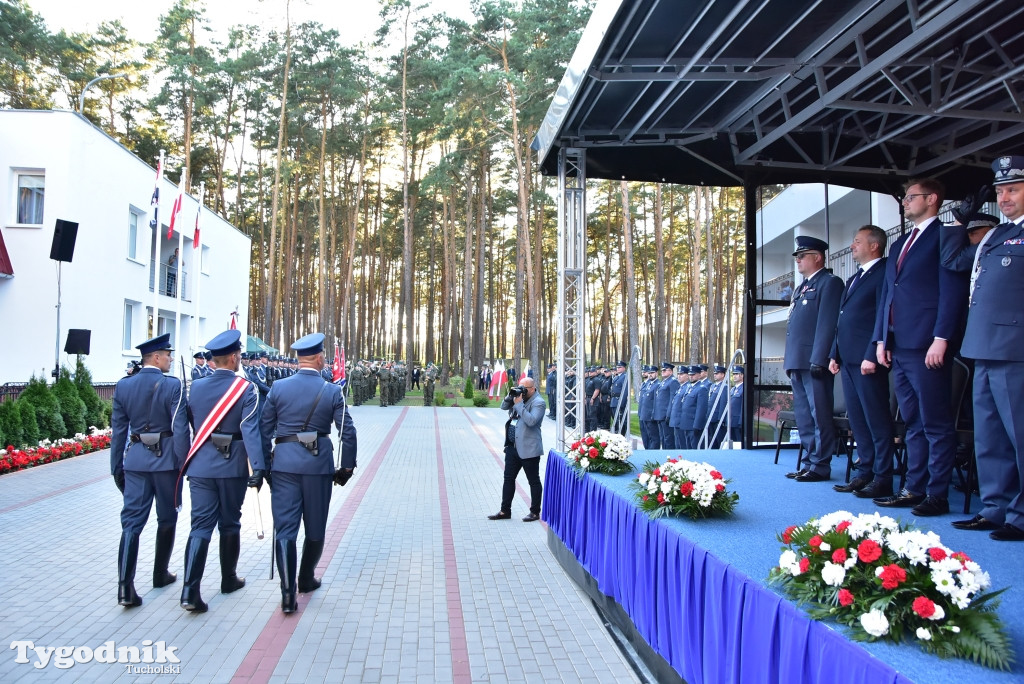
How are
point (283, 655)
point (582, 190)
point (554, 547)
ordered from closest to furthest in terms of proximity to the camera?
point (283, 655), point (554, 547), point (582, 190)

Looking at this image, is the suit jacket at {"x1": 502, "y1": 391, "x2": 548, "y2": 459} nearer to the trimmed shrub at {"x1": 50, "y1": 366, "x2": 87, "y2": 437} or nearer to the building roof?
the building roof

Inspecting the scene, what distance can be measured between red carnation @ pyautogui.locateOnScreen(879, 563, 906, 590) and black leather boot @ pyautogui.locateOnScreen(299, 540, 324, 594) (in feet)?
14.1

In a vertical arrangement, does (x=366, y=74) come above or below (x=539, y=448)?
above

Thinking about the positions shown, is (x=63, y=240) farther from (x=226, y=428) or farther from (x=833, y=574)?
(x=833, y=574)

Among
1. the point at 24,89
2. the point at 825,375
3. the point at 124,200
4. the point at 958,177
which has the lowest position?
the point at 825,375

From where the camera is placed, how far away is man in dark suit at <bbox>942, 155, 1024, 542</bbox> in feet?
11.3

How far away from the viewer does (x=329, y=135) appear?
35.0m

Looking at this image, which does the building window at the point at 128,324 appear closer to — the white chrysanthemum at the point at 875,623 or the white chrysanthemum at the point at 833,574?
the white chrysanthemum at the point at 833,574

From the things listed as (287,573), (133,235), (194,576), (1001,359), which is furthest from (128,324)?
(1001,359)

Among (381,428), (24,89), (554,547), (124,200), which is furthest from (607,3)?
(24,89)

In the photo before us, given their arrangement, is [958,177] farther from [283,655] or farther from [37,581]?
[37,581]

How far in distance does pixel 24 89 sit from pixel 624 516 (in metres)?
34.5

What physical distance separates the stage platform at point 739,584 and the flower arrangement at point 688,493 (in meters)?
0.07

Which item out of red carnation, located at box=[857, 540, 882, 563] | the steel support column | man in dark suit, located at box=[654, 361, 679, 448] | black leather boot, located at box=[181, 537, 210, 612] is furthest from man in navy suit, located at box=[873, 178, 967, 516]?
man in dark suit, located at box=[654, 361, 679, 448]
